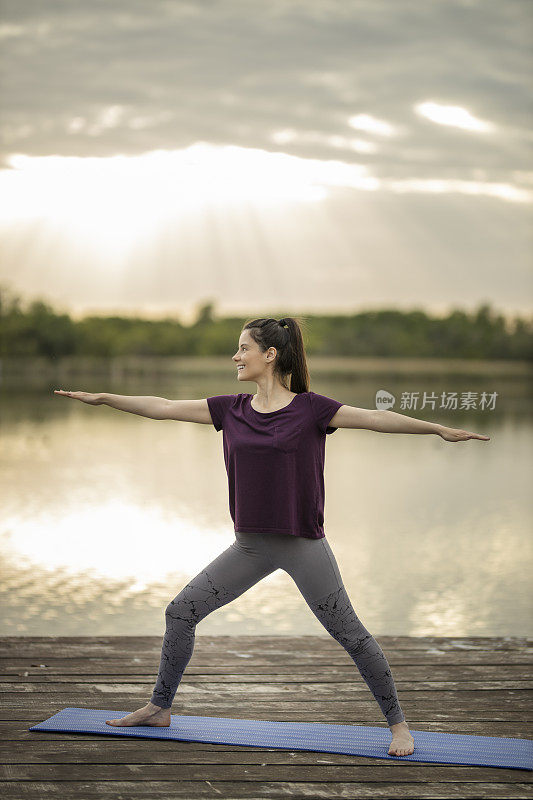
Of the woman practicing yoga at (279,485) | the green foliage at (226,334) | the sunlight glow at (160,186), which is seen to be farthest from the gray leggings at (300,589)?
the sunlight glow at (160,186)

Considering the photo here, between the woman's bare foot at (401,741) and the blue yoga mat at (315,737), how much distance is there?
0.05 feet

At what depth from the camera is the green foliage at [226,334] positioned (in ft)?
124

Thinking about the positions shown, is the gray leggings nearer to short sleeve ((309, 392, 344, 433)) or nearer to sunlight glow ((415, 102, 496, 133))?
short sleeve ((309, 392, 344, 433))

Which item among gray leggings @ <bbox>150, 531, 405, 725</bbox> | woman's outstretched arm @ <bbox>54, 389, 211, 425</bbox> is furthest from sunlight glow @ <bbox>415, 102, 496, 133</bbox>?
gray leggings @ <bbox>150, 531, 405, 725</bbox>

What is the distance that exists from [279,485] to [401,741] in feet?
2.77

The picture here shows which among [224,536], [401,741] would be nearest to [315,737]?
[401,741]

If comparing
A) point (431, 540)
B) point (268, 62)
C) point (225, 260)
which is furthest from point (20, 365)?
point (431, 540)

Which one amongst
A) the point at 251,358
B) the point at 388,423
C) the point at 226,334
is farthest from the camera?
the point at 226,334

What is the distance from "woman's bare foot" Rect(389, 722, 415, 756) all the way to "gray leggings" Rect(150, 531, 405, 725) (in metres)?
0.02

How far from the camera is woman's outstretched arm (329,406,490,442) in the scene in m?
2.73

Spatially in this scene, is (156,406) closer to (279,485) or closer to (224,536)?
(279,485)

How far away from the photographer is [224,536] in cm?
1063

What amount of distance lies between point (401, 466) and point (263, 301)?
3829 centimetres

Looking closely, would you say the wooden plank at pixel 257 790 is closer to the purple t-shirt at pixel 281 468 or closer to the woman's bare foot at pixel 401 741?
the woman's bare foot at pixel 401 741
